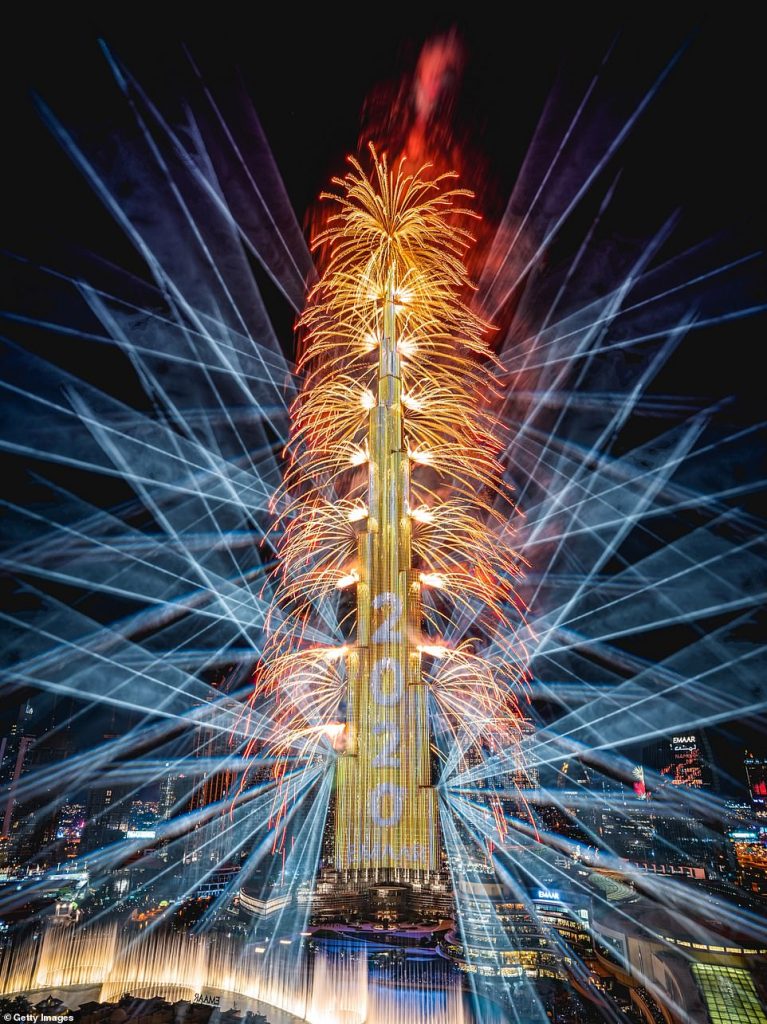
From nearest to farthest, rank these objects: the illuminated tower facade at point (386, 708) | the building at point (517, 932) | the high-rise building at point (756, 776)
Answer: the illuminated tower facade at point (386, 708), the building at point (517, 932), the high-rise building at point (756, 776)

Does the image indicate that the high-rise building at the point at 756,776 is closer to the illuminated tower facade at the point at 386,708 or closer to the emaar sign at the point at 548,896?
the emaar sign at the point at 548,896

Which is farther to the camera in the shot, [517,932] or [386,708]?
[517,932]

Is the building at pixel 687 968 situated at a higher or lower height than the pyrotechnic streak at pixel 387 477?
lower

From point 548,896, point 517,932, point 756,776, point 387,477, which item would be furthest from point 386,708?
point 756,776

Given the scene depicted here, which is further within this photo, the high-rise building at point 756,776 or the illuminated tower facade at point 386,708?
the high-rise building at point 756,776

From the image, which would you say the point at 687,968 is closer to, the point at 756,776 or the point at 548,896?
the point at 548,896

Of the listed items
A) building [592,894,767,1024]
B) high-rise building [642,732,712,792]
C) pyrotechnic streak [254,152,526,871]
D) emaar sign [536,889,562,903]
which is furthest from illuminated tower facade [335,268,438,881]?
high-rise building [642,732,712,792]

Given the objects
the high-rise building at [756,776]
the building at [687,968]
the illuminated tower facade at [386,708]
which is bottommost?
the building at [687,968]

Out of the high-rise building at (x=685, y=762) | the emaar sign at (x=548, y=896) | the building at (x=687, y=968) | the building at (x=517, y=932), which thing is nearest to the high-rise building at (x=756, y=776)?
the high-rise building at (x=685, y=762)
